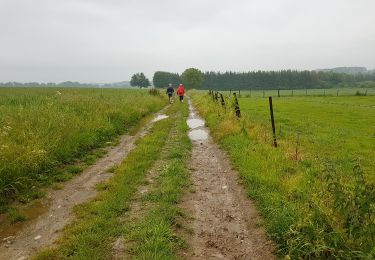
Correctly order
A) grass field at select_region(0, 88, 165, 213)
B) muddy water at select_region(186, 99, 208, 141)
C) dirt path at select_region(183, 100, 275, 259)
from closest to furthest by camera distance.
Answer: dirt path at select_region(183, 100, 275, 259) < grass field at select_region(0, 88, 165, 213) < muddy water at select_region(186, 99, 208, 141)

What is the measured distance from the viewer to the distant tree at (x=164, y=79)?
559ft

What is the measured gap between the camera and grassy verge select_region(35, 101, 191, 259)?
547cm

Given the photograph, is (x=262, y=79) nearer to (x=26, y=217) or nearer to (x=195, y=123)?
(x=195, y=123)

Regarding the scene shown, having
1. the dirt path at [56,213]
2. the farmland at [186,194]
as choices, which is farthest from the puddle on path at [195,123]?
the dirt path at [56,213]

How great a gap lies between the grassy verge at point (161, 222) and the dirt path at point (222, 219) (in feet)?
1.05

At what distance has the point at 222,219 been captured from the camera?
689 centimetres

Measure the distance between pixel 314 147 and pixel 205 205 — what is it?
7933 millimetres

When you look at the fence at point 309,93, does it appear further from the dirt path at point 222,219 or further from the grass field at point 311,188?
the dirt path at point 222,219

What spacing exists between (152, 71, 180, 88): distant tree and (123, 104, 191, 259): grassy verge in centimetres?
16181

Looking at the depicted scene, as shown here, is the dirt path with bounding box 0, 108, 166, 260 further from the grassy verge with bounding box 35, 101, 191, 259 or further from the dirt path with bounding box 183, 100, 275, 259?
the dirt path with bounding box 183, 100, 275, 259

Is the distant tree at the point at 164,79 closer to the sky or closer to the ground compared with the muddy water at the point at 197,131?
closer to the sky

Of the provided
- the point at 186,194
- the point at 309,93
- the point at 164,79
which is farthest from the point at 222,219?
the point at 164,79

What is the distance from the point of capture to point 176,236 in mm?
6016

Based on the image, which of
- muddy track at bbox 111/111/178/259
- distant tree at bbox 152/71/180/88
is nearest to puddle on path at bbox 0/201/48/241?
muddy track at bbox 111/111/178/259
